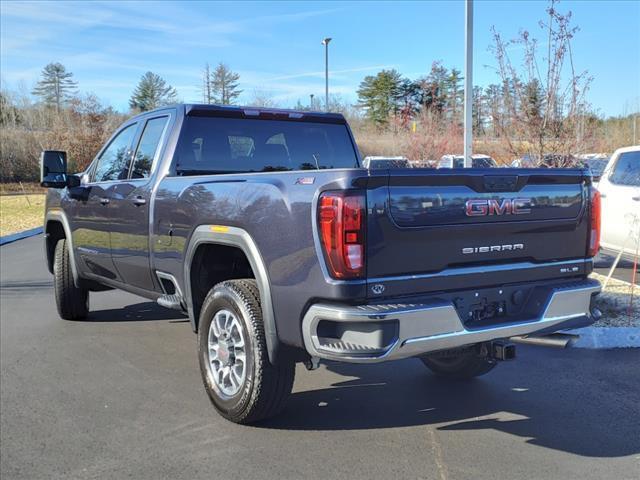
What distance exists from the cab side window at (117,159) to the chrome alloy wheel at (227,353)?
6.96ft

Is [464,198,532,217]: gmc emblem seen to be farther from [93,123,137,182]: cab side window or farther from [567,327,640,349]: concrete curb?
[93,123,137,182]: cab side window

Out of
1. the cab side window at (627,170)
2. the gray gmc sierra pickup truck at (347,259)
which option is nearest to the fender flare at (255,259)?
the gray gmc sierra pickup truck at (347,259)

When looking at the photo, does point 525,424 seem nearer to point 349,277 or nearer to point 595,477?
point 595,477

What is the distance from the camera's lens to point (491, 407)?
14.5 ft

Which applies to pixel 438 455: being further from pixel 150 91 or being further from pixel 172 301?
pixel 150 91

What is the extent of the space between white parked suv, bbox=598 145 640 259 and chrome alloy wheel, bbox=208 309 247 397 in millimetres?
6318

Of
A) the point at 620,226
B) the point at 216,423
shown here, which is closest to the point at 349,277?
the point at 216,423

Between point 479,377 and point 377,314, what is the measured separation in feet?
7.74

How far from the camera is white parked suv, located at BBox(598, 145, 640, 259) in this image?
8.50 metres

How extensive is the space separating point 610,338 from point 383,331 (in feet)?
12.5

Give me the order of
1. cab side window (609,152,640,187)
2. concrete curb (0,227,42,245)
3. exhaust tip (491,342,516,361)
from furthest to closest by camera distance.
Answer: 1. concrete curb (0,227,42,245)
2. cab side window (609,152,640,187)
3. exhaust tip (491,342,516,361)

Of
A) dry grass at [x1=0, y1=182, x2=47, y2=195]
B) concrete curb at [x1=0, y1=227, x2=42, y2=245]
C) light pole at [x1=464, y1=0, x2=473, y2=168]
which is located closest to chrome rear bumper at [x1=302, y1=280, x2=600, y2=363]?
light pole at [x1=464, y1=0, x2=473, y2=168]

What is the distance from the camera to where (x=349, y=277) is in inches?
125

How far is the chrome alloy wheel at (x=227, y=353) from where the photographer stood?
13.1 feet
